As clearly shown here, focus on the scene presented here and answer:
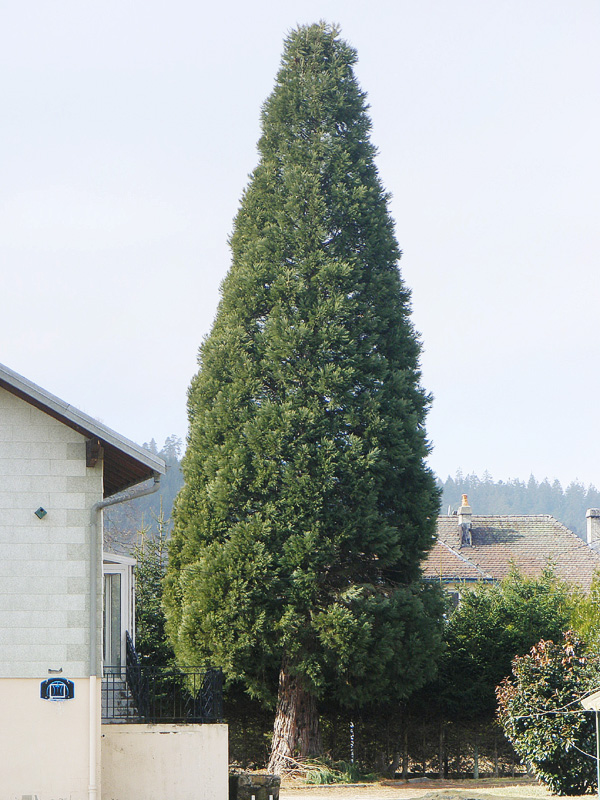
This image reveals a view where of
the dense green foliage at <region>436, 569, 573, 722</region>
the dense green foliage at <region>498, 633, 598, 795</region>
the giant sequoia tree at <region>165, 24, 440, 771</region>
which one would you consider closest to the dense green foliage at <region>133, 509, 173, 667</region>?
the giant sequoia tree at <region>165, 24, 440, 771</region>

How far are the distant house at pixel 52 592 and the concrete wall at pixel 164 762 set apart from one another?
0.24 feet

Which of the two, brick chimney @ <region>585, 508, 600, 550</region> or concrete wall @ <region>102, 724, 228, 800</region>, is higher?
brick chimney @ <region>585, 508, 600, 550</region>

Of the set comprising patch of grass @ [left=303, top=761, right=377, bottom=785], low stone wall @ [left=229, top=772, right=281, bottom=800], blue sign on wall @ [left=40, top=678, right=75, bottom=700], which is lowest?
patch of grass @ [left=303, top=761, right=377, bottom=785]

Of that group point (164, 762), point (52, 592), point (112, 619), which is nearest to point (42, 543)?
point (52, 592)

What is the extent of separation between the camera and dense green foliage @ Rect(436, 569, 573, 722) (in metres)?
22.6

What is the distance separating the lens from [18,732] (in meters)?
13.4

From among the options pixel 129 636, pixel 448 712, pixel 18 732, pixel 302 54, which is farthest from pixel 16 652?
pixel 302 54

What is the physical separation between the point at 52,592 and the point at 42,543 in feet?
2.19

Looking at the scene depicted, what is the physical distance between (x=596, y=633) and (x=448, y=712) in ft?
13.9

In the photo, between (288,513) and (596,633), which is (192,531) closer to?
(288,513)

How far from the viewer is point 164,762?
15258 millimetres

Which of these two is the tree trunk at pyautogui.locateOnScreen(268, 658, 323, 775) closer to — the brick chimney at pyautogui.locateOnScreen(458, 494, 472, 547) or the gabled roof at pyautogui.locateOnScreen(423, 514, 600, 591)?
the gabled roof at pyautogui.locateOnScreen(423, 514, 600, 591)

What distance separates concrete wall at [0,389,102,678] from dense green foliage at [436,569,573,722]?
1113 centimetres

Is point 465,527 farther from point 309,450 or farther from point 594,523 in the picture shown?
point 309,450
